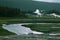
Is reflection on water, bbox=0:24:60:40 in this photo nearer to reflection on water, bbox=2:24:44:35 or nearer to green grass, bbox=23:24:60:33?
reflection on water, bbox=2:24:44:35

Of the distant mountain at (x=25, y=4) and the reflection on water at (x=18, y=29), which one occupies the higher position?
the distant mountain at (x=25, y=4)

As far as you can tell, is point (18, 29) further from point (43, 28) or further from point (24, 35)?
point (43, 28)

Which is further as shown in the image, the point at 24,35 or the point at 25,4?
the point at 25,4

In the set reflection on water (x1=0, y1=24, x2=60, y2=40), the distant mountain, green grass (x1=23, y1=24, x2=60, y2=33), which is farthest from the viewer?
the distant mountain

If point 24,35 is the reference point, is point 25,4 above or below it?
above

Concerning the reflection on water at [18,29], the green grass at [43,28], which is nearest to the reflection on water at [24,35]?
the reflection on water at [18,29]

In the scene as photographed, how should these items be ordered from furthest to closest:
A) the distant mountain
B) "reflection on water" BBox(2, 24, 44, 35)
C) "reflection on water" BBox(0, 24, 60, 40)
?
the distant mountain, "reflection on water" BBox(2, 24, 44, 35), "reflection on water" BBox(0, 24, 60, 40)

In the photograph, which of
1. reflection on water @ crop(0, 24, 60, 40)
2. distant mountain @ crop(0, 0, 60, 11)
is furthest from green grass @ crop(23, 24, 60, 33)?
distant mountain @ crop(0, 0, 60, 11)

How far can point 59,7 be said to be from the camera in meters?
5.06

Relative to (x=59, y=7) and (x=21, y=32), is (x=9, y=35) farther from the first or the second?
(x=59, y=7)

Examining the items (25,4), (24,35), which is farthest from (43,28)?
(25,4)

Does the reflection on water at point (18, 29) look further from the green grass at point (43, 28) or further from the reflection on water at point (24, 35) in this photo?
the green grass at point (43, 28)

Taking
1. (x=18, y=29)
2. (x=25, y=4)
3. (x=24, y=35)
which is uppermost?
(x=25, y=4)

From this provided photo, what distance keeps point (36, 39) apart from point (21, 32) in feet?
1.72
